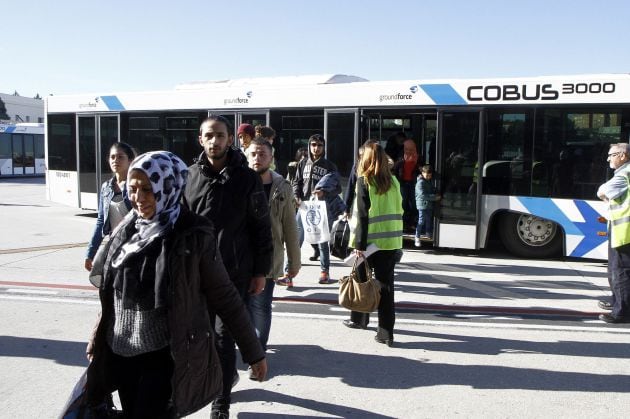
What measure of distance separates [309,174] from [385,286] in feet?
10.3

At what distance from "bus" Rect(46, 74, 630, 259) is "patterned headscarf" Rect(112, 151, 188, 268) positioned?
789cm

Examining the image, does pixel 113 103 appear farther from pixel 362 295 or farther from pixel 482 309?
pixel 362 295

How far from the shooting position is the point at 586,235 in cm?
914

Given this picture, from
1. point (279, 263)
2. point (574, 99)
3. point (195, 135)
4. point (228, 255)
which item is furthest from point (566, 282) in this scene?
point (195, 135)

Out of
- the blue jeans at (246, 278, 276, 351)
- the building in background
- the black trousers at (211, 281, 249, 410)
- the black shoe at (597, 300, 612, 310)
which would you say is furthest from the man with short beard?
the building in background

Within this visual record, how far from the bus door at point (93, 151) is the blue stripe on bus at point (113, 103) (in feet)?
0.59

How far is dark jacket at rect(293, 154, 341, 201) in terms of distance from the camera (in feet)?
26.8

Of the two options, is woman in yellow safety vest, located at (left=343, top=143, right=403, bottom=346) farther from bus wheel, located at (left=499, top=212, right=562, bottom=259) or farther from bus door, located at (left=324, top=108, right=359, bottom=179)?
bus door, located at (left=324, top=108, right=359, bottom=179)

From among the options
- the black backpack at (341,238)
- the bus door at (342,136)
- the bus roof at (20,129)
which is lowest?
the black backpack at (341,238)

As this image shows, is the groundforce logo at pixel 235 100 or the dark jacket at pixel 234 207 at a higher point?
the groundforce logo at pixel 235 100

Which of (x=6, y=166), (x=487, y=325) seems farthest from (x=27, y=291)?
(x=6, y=166)

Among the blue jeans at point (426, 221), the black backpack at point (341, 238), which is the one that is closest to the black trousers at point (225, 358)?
the black backpack at point (341, 238)

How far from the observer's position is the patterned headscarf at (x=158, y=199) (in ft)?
8.51

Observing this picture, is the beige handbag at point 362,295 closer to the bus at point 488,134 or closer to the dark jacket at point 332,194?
the dark jacket at point 332,194
